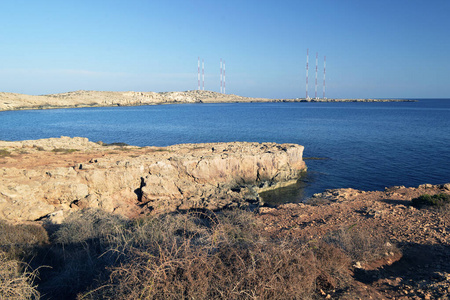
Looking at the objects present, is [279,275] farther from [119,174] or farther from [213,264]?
[119,174]

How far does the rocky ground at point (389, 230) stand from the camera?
18.8 ft

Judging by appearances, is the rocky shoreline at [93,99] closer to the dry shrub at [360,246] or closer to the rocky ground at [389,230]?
the rocky ground at [389,230]

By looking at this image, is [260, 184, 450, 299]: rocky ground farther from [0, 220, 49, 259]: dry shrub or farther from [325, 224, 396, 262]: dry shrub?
[0, 220, 49, 259]: dry shrub

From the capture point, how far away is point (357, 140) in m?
38.0

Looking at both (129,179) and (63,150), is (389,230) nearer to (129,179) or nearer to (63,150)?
(129,179)

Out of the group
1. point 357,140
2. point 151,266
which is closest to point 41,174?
point 151,266

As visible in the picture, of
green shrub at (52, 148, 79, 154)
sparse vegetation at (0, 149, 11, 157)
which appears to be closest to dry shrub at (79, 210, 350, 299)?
sparse vegetation at (0, 149, 11, 157)

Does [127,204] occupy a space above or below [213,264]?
below

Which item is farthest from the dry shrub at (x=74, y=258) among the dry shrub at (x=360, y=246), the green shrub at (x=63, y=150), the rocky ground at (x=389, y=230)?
the green shrub at (x=63, y=150)

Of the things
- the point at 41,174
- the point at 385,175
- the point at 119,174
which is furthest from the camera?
the point at 385,175

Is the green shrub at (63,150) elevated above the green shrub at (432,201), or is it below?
above

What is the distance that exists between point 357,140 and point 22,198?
37448 millimetres

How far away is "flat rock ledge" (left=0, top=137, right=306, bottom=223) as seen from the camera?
41.2ft

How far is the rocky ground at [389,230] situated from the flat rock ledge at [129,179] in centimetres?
442
